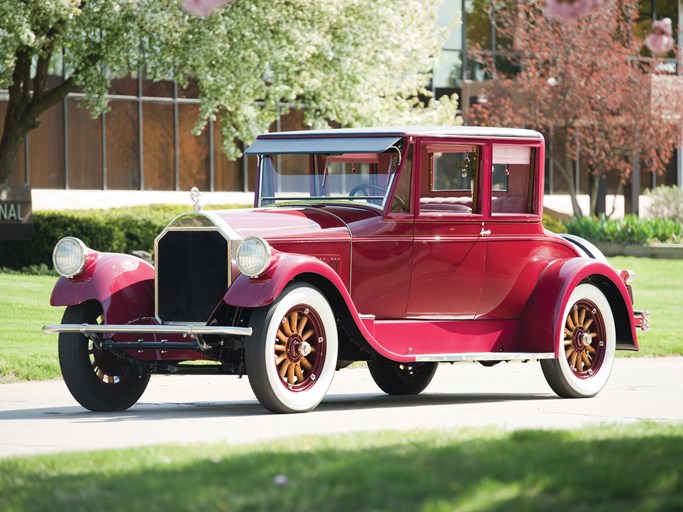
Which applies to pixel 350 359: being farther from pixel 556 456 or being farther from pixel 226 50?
pixel 226 50

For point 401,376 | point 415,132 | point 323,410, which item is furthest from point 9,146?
point 323,410

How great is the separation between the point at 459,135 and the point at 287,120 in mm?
28094

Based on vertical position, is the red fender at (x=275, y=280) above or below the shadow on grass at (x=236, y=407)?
above

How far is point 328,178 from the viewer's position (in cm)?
1112

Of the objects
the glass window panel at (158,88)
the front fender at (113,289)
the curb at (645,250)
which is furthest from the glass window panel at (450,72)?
the front fender at (113,289)

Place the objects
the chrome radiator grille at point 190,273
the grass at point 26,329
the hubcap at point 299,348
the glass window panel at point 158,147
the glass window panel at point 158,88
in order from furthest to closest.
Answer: the glass window panel at point 158,147 → the glass window panel at point 158,88 → the grass at point 26,329 → the chrome radiator grille at point 190,273 → the hubcap at point 299,348

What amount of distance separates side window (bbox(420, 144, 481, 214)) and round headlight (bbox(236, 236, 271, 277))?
1927 mm

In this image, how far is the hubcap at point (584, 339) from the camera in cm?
1130

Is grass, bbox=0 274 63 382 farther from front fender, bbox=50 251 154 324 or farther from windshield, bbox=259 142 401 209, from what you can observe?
windshield, bbox=259 142 401 209

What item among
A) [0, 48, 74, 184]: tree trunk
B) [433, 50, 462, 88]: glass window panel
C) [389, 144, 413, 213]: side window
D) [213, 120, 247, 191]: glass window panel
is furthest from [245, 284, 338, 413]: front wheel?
[433, 50, 462, 88]: glass window panel

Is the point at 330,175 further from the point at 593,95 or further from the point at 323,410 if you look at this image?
the point at 593,95

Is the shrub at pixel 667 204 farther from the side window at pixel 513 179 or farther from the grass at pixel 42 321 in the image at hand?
the side window at pixel 513 179

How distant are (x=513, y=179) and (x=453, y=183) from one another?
505 mm

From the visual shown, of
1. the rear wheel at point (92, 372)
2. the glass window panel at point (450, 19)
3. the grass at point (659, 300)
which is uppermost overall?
the glass window panel at point (450, 19)
